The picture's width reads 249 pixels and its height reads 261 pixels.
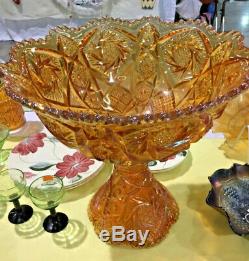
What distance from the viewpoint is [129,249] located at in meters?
0.63

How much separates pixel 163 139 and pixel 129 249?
216 millimetres

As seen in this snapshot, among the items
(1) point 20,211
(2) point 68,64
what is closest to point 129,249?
(1) point 20,211

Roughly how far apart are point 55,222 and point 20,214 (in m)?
0.07

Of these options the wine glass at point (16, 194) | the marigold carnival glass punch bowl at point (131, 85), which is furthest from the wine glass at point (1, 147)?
the marigold carnival glass punch bowl at point (131, 85)

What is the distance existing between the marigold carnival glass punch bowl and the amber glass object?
0.26 m

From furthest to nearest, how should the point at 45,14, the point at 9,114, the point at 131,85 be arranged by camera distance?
the point at 45,14
the point at 9,114
the point at 131,85

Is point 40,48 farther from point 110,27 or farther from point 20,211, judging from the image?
point 20,211

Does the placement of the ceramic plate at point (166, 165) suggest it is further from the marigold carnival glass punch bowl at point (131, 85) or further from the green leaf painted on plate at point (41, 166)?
the green leaf painted on plate at point (41, 166)

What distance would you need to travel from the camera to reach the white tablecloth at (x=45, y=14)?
2180mm

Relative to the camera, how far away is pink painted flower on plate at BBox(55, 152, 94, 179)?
2.47ft

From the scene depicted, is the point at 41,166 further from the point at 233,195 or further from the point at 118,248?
the point at 233,195

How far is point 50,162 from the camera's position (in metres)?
0.79

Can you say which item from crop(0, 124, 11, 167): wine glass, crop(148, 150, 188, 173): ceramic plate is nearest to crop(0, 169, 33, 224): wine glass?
crop(0, 124, 11, 167): wine glass

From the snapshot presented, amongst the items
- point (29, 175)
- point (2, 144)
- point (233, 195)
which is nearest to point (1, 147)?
point (2, 144)
